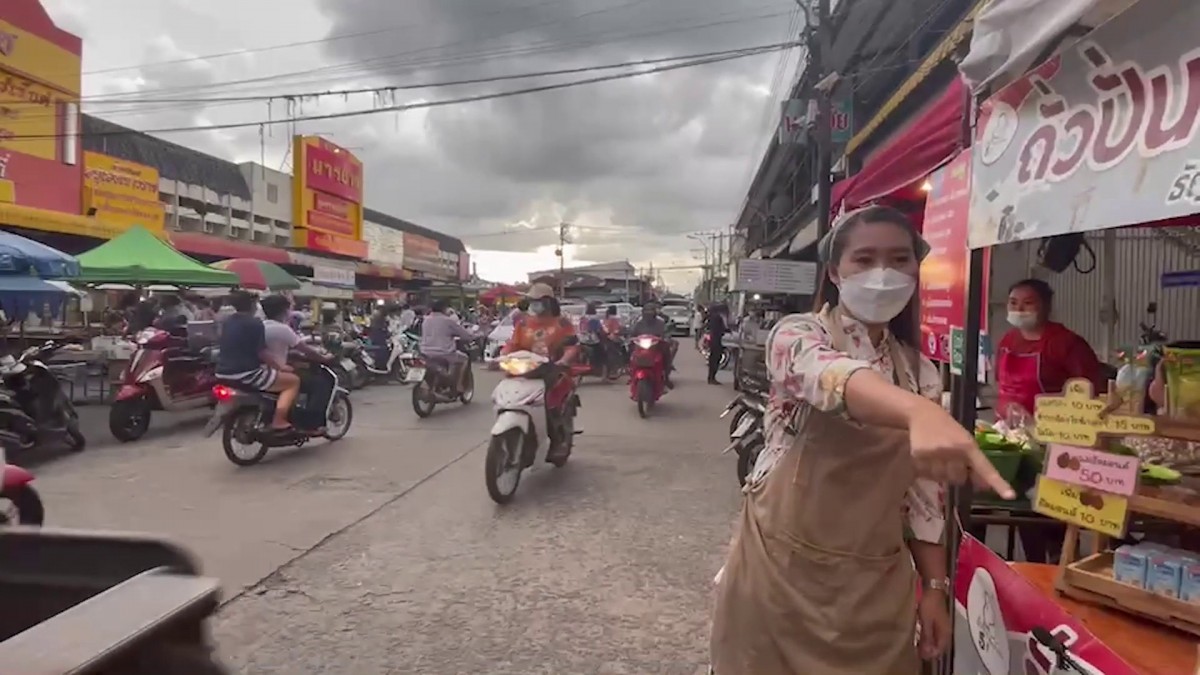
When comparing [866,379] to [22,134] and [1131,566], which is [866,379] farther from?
[22,134]

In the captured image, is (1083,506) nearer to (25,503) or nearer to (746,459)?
(746,459)

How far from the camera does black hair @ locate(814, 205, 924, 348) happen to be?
5.85ft

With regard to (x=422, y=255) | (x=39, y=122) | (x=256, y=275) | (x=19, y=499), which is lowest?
(x=19, y=499)

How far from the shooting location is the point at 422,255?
1956 inches

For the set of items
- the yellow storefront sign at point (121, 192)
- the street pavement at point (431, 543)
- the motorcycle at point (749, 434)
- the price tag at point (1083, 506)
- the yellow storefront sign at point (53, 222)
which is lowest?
the street pavement at point (431, 543)

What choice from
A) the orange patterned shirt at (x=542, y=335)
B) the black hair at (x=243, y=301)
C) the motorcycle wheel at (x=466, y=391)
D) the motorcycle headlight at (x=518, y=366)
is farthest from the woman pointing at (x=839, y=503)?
the motorcycle wheel at (x=466, y=391)

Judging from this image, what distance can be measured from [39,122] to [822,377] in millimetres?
20612

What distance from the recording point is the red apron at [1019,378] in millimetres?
3855

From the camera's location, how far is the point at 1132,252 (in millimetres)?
5086

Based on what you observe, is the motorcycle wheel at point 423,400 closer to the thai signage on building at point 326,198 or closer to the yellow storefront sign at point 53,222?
the yellow storefront sign at point 53,222

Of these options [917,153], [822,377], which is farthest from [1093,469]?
[917,153]

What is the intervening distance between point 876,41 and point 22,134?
1688cm

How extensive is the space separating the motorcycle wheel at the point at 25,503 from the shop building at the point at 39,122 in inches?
521

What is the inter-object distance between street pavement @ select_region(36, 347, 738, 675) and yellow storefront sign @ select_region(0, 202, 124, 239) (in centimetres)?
848
